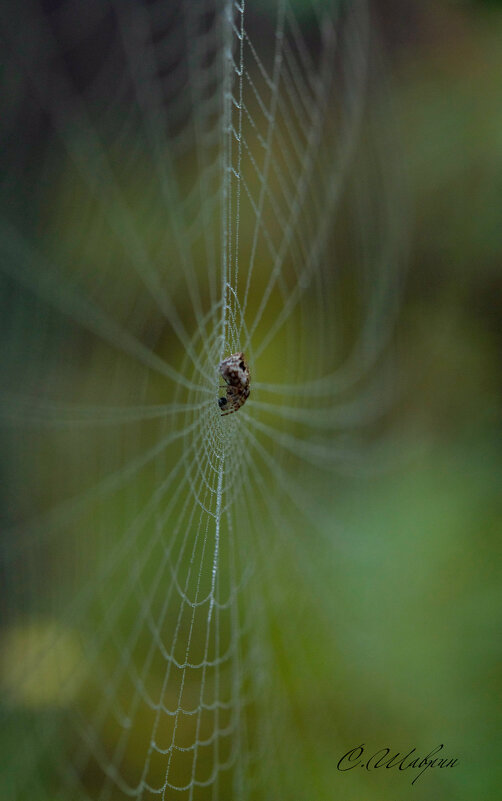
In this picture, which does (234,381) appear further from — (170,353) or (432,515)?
(432,515)

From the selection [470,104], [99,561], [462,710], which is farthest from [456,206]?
[99,561]

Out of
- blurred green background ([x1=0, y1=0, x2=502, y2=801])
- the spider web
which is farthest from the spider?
blurred green background ([x1=0, y1=0, x2=502, y2=801])

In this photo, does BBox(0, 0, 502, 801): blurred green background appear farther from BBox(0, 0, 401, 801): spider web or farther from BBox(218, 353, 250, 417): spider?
BBox(218, 353, 250, 417): spider

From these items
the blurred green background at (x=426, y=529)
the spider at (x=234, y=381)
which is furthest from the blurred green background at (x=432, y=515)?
the spider at (x=234, y=381)

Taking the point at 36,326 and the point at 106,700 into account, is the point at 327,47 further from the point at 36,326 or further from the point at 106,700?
the point at 106,700

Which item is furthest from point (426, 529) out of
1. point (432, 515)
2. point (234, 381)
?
point (234, 381)
